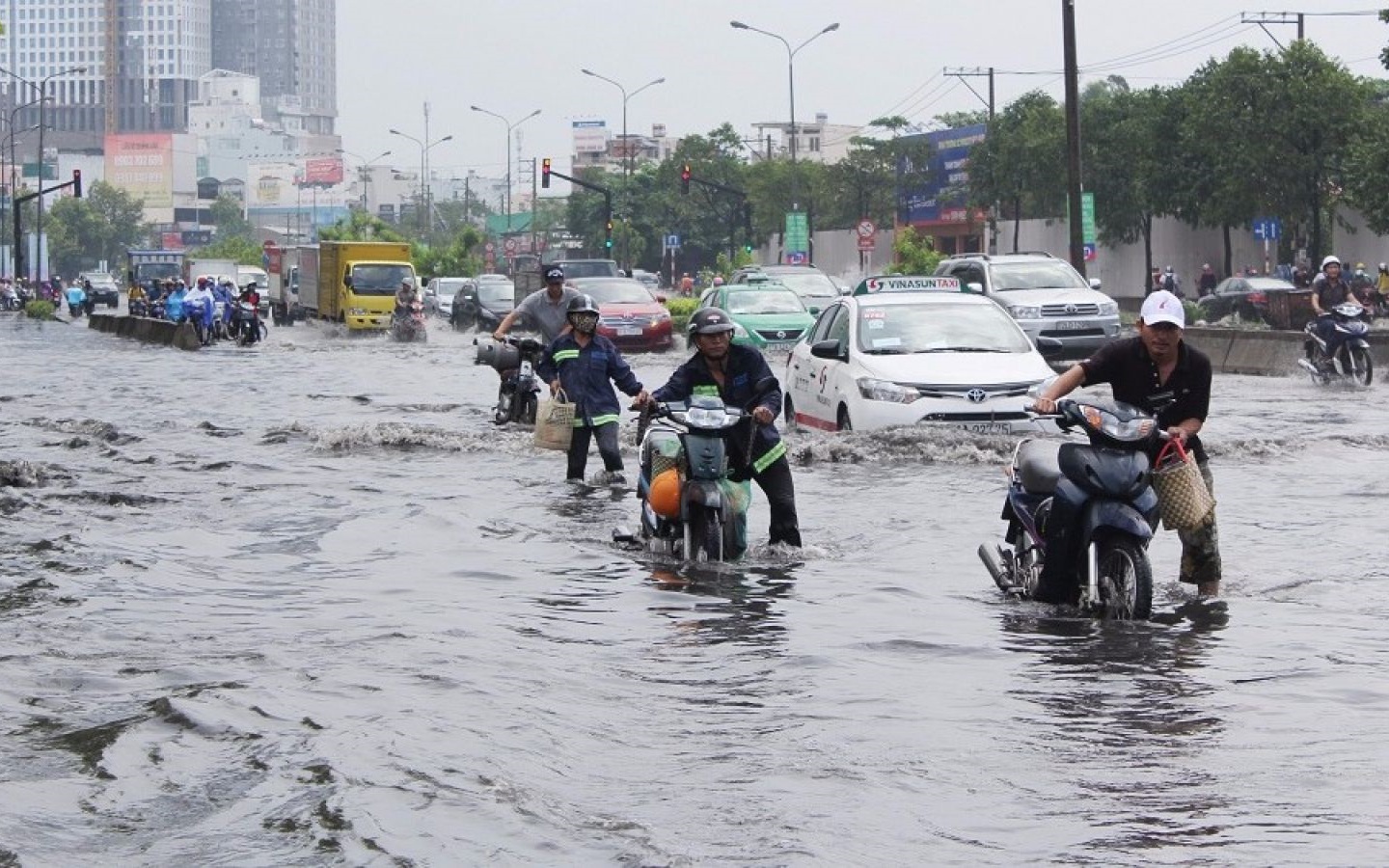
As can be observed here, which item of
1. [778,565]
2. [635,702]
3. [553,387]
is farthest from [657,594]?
[553,387]

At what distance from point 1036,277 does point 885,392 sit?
15430 millimetres

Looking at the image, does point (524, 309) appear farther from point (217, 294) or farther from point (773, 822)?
point (217, 294)

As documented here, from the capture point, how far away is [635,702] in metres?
8.12

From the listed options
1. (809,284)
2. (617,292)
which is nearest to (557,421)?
(617,292)

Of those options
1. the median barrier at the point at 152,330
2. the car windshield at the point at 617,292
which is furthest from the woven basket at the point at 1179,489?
the median barrier at the point at 152,330

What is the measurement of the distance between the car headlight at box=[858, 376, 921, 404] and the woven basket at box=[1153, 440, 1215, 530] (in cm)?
763

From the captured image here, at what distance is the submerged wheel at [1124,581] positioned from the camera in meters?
9.45

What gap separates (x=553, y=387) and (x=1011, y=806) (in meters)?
9.11

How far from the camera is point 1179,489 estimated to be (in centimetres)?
985

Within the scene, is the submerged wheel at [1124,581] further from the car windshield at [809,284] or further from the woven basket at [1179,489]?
the car windshield at [809,284]

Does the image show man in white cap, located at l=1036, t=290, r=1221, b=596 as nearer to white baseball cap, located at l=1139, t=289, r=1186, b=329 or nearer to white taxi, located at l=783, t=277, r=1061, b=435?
white baseball cap, located at l=1139, t=289, r=1186, b=329

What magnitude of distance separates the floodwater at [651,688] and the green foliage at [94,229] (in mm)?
168313

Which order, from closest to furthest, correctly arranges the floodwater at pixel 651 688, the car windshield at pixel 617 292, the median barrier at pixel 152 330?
the floodwater at pixel 651 688 < the car windshield at pixel 617 292 < the median barrier at pixel 152 330

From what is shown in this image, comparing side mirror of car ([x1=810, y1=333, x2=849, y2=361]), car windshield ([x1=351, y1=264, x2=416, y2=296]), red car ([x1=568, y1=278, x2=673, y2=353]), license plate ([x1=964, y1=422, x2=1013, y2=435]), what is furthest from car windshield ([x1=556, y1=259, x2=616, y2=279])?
side mirror of car ([x1=810, y1=333, x2=849, y2=361])
